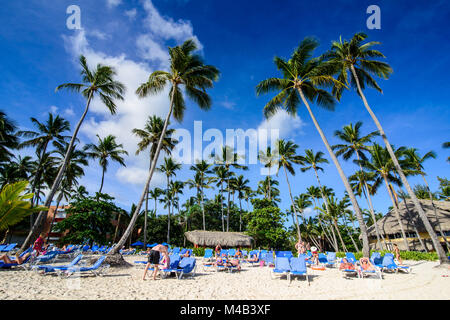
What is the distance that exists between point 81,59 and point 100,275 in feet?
47.9

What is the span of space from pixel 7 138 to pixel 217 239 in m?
23.1

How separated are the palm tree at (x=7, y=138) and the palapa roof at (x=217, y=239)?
19.6 meters

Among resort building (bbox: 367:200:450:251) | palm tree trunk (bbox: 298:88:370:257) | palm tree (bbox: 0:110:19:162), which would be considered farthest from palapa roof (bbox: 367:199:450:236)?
palm tree (bbox: 0:110:19:162)

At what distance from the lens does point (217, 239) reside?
2500 cm

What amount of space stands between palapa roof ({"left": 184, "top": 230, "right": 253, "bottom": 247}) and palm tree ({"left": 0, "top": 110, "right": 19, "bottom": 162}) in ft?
64.5

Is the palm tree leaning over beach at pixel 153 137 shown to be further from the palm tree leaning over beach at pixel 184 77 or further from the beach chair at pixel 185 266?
the beach chair at pixel 185 266

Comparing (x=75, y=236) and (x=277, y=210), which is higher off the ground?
(x=277, y=210)

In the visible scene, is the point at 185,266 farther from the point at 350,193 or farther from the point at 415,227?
the point at 415,227

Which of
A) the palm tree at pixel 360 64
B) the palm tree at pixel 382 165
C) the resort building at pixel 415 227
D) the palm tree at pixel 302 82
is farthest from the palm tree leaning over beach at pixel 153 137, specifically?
the resort building at pixel 415 227
